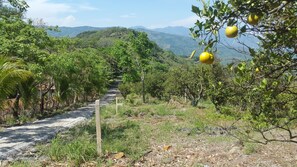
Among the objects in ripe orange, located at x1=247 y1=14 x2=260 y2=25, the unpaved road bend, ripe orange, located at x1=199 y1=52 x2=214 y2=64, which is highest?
ripe orange, located at x1=247 y1=14 x2=260 y2=25

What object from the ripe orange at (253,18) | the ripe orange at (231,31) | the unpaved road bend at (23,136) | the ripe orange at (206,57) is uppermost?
the ripe orange at (253,18)

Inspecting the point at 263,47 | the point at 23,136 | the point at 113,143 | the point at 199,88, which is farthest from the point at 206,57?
the point at 199,88

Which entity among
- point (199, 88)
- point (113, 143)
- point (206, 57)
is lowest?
point (199, 88)

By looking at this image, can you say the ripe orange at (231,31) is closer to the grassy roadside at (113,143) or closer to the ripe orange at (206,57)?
the ripe orange at (206,57)

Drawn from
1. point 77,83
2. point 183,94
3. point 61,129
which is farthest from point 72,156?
point 183,94

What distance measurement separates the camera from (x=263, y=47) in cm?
221

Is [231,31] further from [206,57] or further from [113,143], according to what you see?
[113,143]

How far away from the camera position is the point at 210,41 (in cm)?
186

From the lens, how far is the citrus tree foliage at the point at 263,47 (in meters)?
1.74

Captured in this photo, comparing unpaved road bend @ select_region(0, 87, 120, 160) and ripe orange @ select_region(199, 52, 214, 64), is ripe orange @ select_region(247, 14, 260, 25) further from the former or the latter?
unpaved road bend @ select_region(0, 87, 120, 160)

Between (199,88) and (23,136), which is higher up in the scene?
(23,136)

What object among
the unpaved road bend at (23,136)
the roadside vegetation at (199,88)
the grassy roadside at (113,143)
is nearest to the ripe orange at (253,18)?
the roadside vegetation at (199,88)

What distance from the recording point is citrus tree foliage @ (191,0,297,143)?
5.71 ft

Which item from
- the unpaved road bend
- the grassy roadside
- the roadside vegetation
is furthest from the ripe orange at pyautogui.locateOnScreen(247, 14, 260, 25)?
the unpaved road bend
